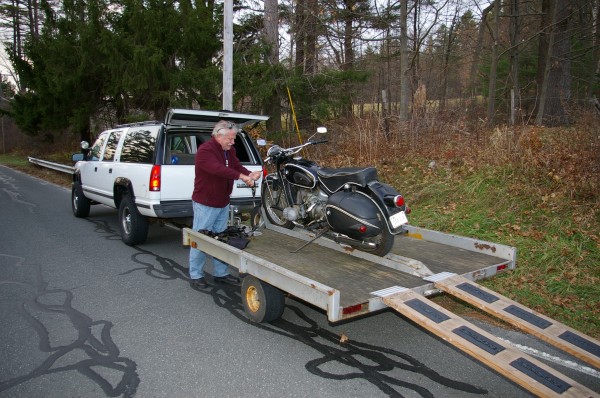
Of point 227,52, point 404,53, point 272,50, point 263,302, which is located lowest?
point 263,302

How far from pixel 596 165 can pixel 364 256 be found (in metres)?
4.19

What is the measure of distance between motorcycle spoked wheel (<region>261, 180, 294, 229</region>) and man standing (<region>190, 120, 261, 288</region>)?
1.06m

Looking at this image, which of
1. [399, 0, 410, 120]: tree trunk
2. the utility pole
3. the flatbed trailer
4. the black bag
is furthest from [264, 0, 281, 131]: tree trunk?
the flatbed trailer

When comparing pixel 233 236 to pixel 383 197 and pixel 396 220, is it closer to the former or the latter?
pixel 383 197

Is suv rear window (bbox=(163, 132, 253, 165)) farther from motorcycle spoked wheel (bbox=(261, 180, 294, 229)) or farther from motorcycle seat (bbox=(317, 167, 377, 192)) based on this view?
motorcycle seat (bbox=(317, 167, 377, 192))

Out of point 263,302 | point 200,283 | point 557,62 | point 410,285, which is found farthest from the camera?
point 557,62

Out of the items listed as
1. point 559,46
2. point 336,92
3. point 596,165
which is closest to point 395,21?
point 336,92

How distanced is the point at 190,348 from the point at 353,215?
2096mm

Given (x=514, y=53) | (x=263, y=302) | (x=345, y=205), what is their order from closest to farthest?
(x=263, y=302)
(x=345, y=205)
(x=514, y=53)

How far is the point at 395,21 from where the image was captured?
1513cm

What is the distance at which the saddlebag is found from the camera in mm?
4766

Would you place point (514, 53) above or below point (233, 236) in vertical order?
above

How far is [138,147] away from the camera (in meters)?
7.28

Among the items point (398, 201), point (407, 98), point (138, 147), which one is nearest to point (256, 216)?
point (138, 147)
